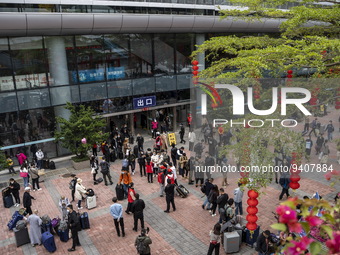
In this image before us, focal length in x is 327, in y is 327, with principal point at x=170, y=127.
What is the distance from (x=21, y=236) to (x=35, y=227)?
0.69 metres

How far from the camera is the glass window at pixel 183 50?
2612 centimetres

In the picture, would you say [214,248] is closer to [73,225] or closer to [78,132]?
[73,225]

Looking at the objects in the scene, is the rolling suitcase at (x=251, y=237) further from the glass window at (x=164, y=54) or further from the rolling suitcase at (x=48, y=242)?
the glass window at (x=164, y=54)

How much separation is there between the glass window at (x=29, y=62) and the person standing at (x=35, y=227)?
11.3 meters

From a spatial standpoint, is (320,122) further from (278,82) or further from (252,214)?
(252,214)

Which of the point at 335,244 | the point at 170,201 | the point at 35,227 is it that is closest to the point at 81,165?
the point at 170,201

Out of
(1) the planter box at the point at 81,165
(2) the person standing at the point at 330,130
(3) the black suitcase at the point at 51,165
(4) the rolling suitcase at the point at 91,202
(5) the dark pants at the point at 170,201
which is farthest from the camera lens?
(3) the black suitcase at the point at 51,165

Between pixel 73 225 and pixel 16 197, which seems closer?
pixel 73 225

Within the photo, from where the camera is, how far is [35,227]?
1141cm

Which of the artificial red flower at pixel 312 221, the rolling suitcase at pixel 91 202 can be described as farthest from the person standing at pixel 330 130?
the rolling suitcase at pixel 91 202

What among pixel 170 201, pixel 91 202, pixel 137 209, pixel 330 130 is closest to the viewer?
pixel 330 130

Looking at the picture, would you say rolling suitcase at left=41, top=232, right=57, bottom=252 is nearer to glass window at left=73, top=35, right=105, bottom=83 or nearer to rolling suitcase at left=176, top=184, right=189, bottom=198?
rolling suitcase at left=176, top=184, right=189, bottom=198

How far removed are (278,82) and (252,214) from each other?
12.8 feet

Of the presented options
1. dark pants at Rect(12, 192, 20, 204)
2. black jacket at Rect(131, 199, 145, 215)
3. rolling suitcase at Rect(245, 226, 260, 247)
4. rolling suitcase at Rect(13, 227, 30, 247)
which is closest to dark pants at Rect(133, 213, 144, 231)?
black jacket at Rect(131, 199, 145, 215)
